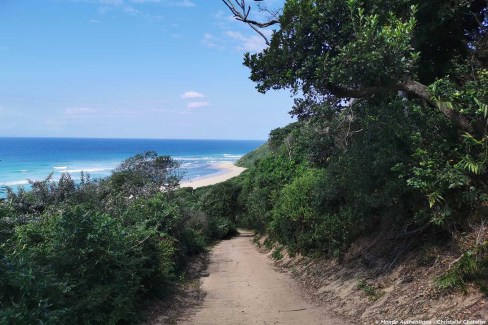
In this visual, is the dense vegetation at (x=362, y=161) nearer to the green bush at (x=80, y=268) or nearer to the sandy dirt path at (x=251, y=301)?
the green bush at (x=80, y=268)

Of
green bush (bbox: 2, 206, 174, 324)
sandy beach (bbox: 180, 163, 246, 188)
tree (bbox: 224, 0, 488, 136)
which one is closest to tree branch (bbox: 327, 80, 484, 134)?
tree (bbox: 224, 0, 488, 136)

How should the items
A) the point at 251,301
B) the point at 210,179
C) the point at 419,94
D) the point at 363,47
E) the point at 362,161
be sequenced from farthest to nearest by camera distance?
the point at 210,179
the point at 251,301
the point at 362,161
the point at 419,94
the point at 363,47

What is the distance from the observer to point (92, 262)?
721 cm

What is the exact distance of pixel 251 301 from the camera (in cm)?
944

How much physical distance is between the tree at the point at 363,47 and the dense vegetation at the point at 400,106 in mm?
24

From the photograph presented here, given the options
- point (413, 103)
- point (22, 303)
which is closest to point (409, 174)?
point (413, 103)

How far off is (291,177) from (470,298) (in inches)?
608

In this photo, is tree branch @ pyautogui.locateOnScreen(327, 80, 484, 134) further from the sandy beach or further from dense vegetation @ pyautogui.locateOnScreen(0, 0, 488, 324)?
the sandy beach

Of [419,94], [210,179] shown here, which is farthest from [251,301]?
[210,179]

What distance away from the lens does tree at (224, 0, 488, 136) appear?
275 inches

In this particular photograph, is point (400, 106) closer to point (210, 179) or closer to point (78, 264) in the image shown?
point (78, 264)

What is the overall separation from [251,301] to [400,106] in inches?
218

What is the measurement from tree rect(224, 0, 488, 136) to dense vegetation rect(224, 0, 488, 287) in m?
0.02

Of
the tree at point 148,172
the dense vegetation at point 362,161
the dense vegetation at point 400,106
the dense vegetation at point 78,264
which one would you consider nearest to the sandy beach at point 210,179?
the tree at point 148,172
